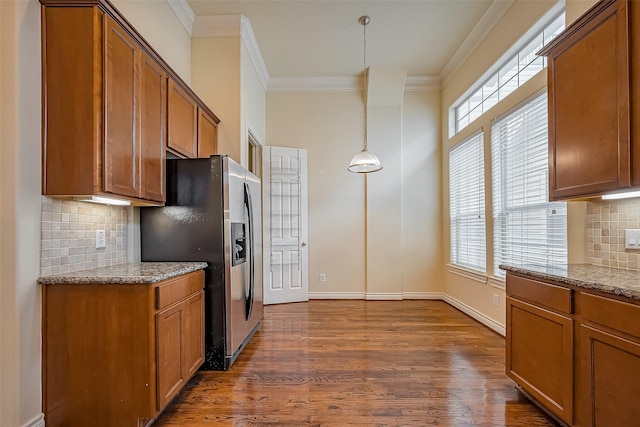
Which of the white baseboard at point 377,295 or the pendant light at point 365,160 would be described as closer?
the pendant light at point 365,160

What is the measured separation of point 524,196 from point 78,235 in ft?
11.6

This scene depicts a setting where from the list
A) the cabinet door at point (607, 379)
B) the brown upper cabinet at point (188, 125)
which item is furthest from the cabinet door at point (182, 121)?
the cabinet door at point (607, 379)

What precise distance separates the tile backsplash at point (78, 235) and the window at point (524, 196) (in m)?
3.35

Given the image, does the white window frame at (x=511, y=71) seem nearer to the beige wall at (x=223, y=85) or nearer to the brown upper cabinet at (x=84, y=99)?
the beige wall at (x=223, y=85)

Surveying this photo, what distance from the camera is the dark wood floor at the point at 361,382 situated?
191 cm

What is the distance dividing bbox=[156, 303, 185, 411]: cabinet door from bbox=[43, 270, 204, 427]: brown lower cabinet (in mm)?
47

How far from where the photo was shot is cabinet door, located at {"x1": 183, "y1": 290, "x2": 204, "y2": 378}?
2.11m

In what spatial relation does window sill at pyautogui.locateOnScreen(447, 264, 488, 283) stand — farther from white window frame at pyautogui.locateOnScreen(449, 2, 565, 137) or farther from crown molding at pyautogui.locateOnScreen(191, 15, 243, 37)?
crown molding at pyautogui.locateOnScreen(191, 15, 243, 37)

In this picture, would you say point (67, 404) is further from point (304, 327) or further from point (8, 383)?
point (304, 327)

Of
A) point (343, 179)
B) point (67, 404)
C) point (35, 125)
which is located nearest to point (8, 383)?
point (67, 404)

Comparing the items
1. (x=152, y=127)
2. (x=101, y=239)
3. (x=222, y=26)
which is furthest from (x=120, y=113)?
(x=222, y=26)

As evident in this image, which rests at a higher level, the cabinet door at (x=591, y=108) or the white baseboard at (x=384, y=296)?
the cabinet door at (x=591, y=108)

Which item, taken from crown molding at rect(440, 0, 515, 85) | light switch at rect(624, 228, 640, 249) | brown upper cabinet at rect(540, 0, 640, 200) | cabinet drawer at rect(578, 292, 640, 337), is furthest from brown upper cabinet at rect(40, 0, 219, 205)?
crown molding at rect(440, 0, 515, 85)

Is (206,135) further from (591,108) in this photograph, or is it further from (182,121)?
(591,108)
